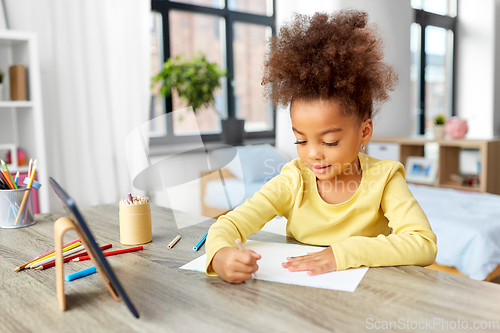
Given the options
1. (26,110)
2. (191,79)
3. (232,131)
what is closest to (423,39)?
(232,131)

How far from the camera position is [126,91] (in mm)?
2764

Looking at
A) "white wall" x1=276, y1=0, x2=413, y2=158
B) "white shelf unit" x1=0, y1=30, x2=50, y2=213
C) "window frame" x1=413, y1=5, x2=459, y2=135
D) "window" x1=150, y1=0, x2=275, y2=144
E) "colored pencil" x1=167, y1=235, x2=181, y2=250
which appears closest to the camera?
"colored pencil" x1=167, y1=235, x2=181, y2=250

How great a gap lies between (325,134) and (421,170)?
310cm

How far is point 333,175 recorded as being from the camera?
0.84m

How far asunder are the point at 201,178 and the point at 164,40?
212 cm

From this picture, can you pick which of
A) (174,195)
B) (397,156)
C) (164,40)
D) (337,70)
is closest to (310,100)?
(337,70)

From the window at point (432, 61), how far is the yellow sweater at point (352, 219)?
13.7 ft

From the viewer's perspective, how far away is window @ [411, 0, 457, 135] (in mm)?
4664

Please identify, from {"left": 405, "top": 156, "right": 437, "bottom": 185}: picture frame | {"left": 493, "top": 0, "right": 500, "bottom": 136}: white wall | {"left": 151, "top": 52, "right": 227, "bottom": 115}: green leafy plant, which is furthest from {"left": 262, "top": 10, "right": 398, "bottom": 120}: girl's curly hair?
{"left": 493, "top": 0, "right": 500, "bottom": 136}: white wall

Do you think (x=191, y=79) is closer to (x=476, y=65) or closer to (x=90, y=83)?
(x=90, y=83)

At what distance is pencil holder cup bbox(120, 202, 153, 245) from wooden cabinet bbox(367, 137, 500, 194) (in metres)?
2.89

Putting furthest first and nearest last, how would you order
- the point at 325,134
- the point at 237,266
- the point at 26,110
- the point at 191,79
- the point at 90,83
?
1. the point at 191,79
2. the point at 90,83
3. the point at 26,110
4. the point at 325,134
5. the point at 237,266

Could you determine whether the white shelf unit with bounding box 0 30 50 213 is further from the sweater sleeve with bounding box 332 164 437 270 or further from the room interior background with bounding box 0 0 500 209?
the sweater sleeve with bounding box 332 164 437 270

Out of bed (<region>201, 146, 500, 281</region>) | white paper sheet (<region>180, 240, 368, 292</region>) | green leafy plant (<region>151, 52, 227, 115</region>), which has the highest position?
green leafy plant (<region>151, 52, 227, 115</region>)
